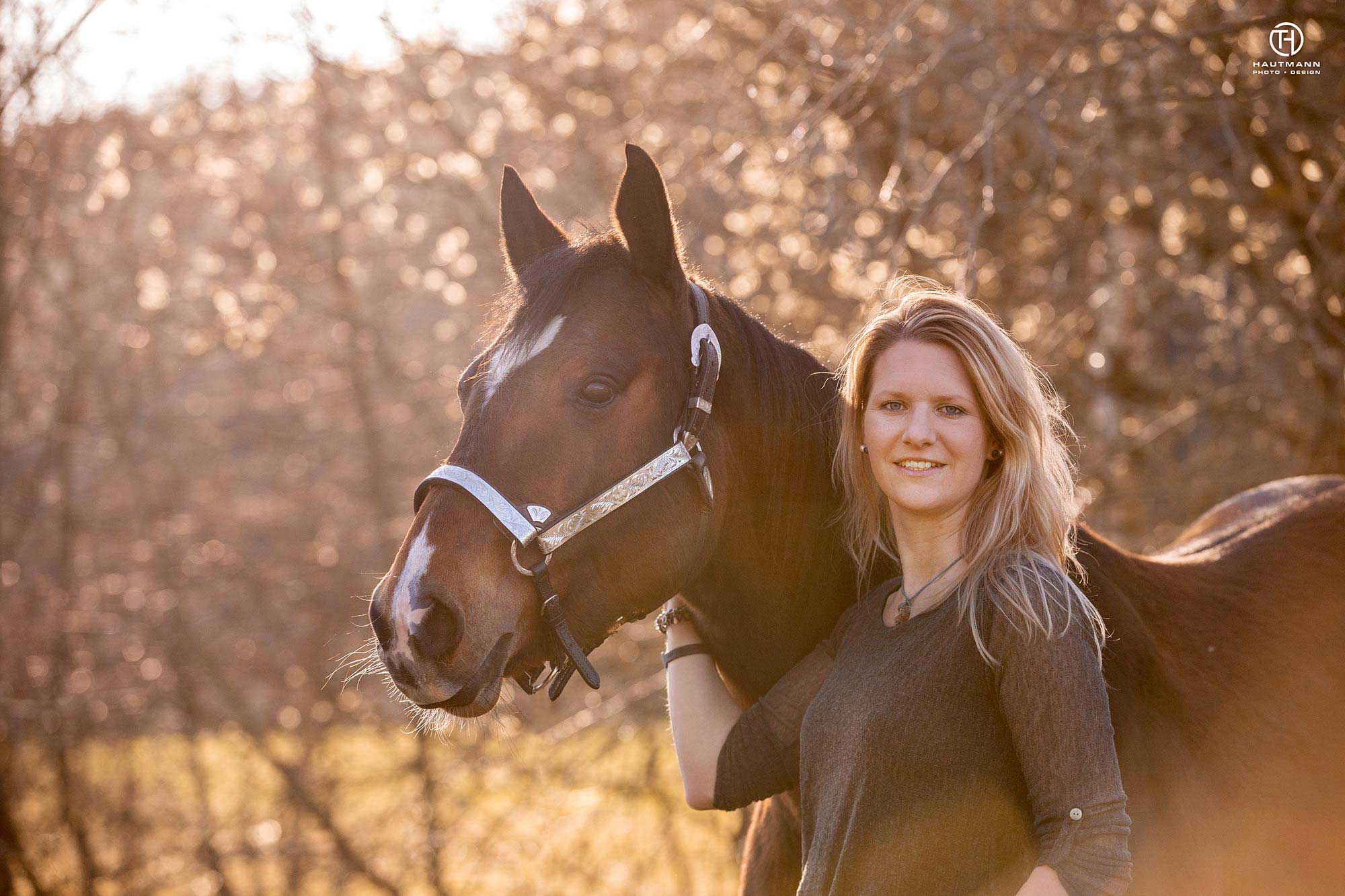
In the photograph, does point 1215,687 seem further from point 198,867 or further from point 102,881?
point 102,881

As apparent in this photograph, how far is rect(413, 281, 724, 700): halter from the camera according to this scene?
1.98m

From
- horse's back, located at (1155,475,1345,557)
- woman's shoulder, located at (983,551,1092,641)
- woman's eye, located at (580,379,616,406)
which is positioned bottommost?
horse's back, located at (1155,475,1345,557)

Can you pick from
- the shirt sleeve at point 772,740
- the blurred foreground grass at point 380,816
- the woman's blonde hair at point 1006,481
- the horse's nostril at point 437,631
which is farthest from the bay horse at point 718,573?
the blurred foreground grass at point 380,816

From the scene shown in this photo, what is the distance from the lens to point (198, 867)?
7410mm

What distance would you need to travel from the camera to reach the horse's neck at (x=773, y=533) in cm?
232

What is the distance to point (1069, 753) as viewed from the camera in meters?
1.56

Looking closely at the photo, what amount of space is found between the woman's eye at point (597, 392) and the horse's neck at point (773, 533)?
303mm

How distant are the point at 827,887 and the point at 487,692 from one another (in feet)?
2.44

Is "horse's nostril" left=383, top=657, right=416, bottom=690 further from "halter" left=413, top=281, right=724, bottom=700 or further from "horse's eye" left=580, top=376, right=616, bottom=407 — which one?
"horse's eye" left=580, top=376, right=616, bottom=407

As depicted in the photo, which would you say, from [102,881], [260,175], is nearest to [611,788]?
[102,881]

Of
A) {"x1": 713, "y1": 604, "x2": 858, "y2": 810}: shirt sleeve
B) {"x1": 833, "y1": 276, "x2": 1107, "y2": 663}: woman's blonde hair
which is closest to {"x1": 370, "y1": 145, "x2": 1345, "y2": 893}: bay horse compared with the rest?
{"x1": 713, "y1": 604, "x2": 858, "y2": 810}: shirt sleeve

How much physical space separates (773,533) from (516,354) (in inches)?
28.9

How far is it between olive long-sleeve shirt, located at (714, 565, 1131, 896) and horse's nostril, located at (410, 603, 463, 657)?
700 millimetres

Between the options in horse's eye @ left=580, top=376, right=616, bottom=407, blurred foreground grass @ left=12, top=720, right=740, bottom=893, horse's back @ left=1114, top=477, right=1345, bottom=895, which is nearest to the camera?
horse's eye @ left=580, top=376, right=616, bottom=407
